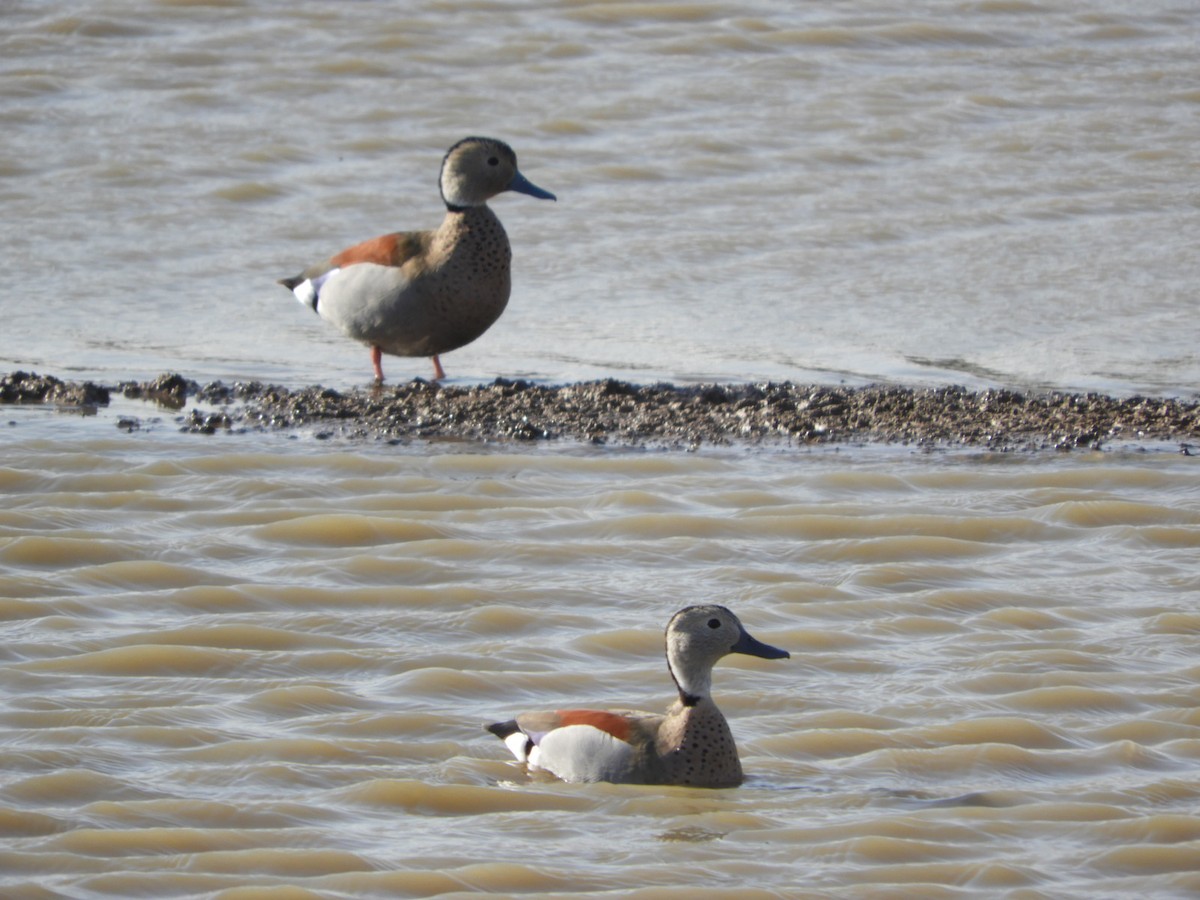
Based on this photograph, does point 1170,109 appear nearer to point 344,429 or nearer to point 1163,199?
point 1163,199

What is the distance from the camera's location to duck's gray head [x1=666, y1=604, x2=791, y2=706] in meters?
5.56

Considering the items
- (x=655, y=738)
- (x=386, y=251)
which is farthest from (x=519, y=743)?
(x=386, y=251)

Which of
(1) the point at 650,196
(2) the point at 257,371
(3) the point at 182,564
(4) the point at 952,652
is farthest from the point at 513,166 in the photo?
(4) the point at 952,652

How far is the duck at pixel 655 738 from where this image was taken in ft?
17.7

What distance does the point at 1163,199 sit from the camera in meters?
12.0

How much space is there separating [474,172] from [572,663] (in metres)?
4.16

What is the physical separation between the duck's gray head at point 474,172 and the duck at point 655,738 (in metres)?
4.61

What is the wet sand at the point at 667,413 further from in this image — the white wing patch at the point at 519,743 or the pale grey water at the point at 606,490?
the white wing patch at the point at 519,743

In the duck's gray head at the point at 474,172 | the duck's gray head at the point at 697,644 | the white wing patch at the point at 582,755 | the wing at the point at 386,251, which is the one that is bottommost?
the white wing patch at the point at 582,755

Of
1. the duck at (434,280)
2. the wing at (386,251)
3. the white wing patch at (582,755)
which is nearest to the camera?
the white wing patch at (582,755)

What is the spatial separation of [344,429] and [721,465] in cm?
160

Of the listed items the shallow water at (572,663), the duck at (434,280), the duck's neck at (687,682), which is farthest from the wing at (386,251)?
the duck's neck at (687,682)

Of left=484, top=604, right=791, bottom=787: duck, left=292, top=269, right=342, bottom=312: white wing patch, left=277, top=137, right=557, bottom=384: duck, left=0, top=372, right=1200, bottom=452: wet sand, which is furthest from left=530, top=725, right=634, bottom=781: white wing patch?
left=292, top=269, right=342, bottom=312: white wing patch

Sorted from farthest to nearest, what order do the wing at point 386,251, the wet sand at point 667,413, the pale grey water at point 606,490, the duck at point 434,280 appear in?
the wing at point 386,251
the duck at point 434,280
the wet sand at point 667,413
the pale grey water at point 606,490
